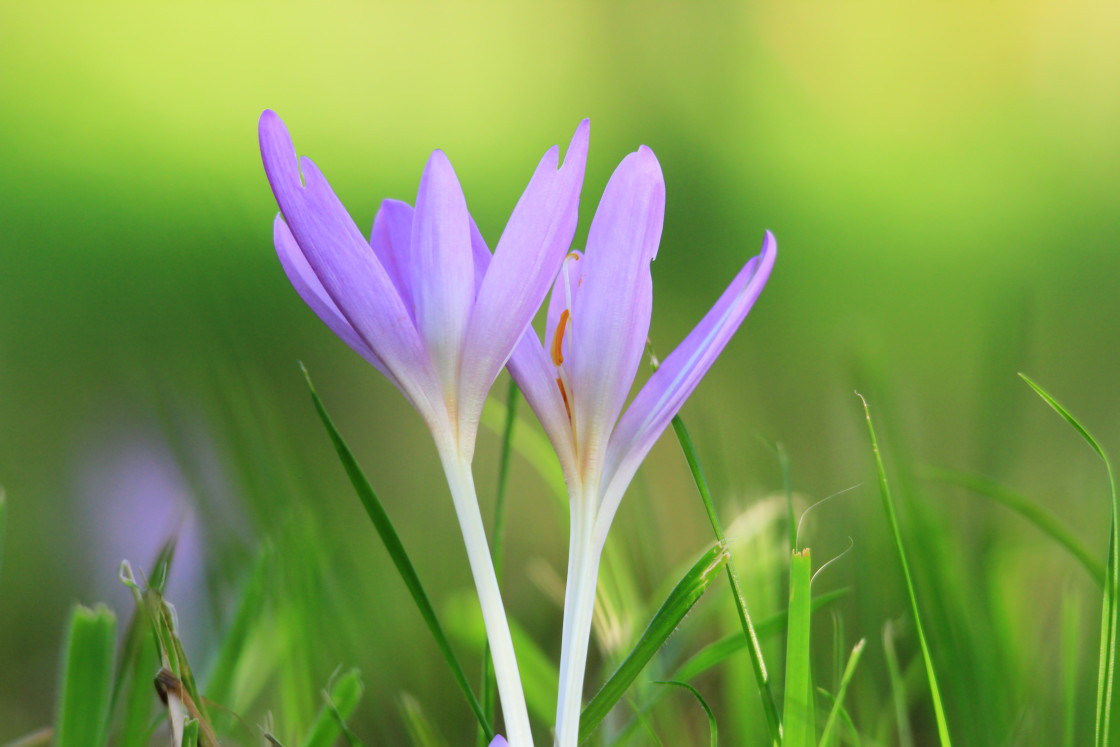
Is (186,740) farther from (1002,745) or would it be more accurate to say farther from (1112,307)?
(1112,307)

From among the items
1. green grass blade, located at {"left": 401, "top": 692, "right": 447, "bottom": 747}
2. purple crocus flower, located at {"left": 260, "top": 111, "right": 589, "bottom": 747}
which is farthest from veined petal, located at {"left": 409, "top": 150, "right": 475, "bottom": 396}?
green grass blade, located at {"left": 401, "top": 692, "right": 447, "bottom": 747}

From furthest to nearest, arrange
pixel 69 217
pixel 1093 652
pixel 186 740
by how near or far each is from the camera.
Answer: pixel 69 217
pixel 1093 652
pixel 186 740

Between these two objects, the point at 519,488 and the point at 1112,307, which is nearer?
the point at 519,488

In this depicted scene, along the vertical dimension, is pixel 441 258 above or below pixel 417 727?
above

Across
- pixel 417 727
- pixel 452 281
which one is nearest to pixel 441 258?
pixel 452 281

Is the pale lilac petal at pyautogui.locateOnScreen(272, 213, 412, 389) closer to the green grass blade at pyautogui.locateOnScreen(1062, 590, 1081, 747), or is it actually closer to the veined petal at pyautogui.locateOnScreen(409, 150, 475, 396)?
the veined petal at pyautogui.locateOnScreen(409, 150, 475, 396)

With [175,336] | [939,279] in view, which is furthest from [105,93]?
[939,279]

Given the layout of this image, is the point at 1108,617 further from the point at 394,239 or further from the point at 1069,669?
the point at 394,239
